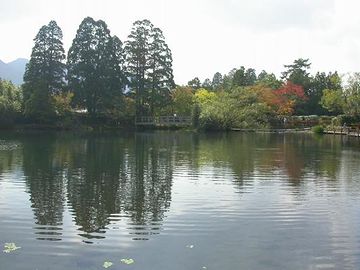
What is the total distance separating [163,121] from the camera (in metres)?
67.7

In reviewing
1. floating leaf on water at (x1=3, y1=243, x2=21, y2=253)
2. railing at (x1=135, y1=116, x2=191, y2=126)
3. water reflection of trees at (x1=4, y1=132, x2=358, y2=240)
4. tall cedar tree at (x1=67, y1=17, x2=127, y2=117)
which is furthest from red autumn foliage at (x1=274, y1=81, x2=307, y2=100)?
floating leaf on water at (x1=3, y1=243, x2=21, y2=253)

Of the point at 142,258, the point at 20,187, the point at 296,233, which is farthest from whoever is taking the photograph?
Answer: the point at 20,187

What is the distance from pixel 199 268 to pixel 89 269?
191 centimetres

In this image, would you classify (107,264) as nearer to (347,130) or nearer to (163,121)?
(347,130)

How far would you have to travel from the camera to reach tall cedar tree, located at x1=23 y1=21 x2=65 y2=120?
61.2 m

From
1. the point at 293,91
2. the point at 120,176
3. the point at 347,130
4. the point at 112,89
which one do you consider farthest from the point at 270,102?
the point at 120,176

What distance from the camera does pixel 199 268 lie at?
8203 mm

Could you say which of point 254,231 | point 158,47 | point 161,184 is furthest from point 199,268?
point 158,47

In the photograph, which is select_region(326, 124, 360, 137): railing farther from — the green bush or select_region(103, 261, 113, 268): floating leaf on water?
select_region(103, 261, 113, 268): floating leaf on water

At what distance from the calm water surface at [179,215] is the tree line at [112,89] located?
38.9 metres

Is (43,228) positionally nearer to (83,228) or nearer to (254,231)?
(83,228)

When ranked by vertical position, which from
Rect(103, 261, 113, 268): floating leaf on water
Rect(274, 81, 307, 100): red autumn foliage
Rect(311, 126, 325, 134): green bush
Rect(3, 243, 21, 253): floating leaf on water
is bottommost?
Rect(103, 261, 113, 268): floating leaf on water

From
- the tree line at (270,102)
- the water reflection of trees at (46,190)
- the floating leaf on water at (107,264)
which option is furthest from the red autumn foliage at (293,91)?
the floating leaf on water at (107,264)

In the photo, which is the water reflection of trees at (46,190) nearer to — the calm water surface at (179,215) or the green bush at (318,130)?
the calm water surface at (179,215)
